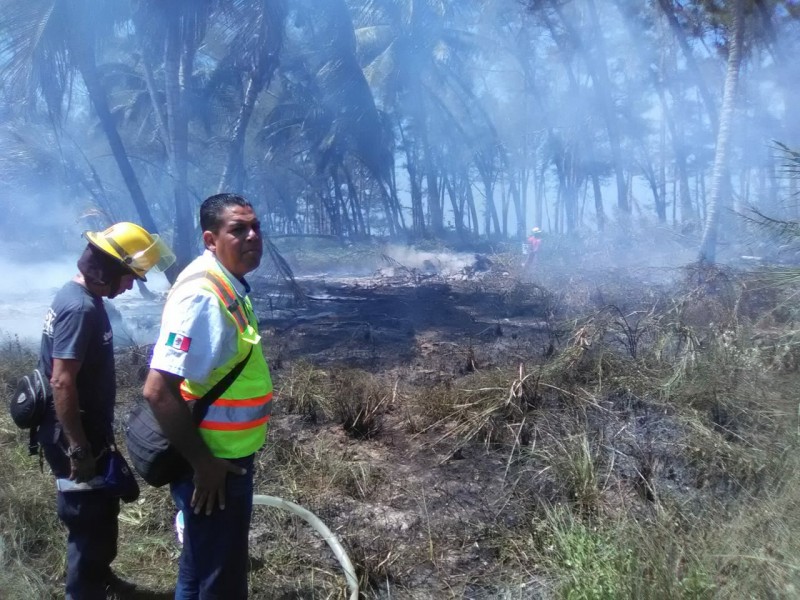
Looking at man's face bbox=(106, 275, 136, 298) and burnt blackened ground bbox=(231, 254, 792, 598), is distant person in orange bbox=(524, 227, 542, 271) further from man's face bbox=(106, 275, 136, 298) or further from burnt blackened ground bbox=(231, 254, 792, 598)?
man's face bbox=(106, 275, 136, 298)

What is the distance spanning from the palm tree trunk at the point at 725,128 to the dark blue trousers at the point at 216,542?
26.3 feet

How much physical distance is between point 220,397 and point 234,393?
40 mm

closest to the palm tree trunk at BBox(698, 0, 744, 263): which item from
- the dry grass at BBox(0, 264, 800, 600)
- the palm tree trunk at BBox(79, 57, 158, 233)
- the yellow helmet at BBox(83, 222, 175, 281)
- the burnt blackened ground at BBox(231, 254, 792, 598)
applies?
the burnt blackened ground at BBox(231, 254, 792, 598)

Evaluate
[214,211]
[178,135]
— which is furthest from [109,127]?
[214,211]

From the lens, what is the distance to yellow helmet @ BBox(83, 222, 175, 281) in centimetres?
211

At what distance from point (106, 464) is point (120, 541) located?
969 mm

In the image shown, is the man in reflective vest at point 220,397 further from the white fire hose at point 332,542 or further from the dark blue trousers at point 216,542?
the white fire hose at point 332,542

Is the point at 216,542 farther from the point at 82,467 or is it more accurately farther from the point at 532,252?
the point at 532,252

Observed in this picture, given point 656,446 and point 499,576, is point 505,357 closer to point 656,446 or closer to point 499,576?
point 656,446

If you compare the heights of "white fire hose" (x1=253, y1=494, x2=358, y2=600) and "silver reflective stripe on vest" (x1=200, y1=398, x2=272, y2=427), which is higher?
"silver reflective stripe on vest" (x1=200, y1=398, x2=272, y2=427)

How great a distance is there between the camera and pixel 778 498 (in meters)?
2.40

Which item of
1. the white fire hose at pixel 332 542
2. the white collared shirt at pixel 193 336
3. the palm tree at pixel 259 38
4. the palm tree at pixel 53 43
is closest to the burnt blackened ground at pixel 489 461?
the white fire hose at pixel 332 542

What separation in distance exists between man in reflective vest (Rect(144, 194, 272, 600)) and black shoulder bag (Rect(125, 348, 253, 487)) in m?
0.02

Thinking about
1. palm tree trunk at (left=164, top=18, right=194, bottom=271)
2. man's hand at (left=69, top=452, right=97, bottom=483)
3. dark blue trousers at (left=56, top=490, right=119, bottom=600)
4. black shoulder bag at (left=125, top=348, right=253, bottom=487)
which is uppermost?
palm tree trunk at (left=164, top=18, right=194, bottom=271)
